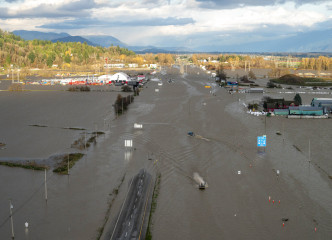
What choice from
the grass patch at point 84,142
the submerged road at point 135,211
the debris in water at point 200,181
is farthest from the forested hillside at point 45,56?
the debris in water at point 200,181

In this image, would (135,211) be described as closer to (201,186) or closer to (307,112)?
(201,186)

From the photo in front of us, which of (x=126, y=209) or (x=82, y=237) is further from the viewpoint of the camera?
(x=126, y=209)

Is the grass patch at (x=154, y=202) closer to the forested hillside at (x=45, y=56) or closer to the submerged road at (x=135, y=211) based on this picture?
the submerged road at (x=135, y=211)

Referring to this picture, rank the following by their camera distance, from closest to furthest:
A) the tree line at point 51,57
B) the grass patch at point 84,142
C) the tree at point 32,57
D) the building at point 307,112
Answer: the grass patch at point 84,142
the building at point 307,112
the tree line at point 51,57
the tree at point 32,57

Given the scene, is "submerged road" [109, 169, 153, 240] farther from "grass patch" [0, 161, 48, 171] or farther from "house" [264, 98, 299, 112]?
"house" [264, 98, 299, 112]

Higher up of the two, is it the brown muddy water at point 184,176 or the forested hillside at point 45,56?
the forested hillside at point 45,56

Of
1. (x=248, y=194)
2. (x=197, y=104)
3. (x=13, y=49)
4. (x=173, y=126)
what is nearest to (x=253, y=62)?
(x=13, y=49)

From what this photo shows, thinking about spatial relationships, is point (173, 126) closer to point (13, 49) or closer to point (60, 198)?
point (60, 198)
